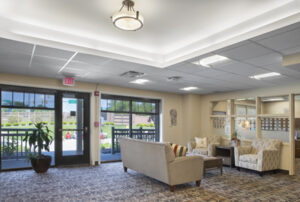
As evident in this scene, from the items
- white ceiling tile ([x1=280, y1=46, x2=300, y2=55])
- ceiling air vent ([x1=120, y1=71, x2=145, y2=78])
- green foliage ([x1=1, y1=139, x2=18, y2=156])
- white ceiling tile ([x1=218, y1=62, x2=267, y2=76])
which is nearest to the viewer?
white ceiling tile ([x1=280, y1=46, x2=300, y2=55])

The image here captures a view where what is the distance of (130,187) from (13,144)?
3865mm

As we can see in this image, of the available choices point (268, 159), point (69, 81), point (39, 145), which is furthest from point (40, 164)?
point (268, 159)

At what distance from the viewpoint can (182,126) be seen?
8.82 metres

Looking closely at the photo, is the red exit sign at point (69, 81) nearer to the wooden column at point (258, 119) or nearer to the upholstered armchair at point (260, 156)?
the upholstered armchair at point (260, 156)

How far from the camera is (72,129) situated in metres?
6.63

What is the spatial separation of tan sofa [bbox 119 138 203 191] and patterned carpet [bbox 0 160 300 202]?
220mm

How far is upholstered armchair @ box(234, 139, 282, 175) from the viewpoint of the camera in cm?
565

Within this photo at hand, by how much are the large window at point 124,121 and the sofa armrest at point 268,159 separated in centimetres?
374

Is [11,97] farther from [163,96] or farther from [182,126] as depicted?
[182,126]

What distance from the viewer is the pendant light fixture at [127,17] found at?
2.81 metres

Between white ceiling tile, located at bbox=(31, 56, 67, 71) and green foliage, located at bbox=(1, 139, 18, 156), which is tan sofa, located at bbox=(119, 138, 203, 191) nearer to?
white ceiling tile, located at bbox=(31, 56, 67, 71)

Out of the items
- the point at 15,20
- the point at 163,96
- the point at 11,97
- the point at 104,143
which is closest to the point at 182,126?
the point at 163,96

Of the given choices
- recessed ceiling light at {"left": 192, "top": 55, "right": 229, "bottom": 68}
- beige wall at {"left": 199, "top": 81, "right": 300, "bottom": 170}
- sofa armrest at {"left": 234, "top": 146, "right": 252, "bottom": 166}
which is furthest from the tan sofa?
beige wall at {"left": 199, "top": 81, "right": 300, "bottom": 170}

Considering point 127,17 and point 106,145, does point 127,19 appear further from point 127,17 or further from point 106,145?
point 106,145
